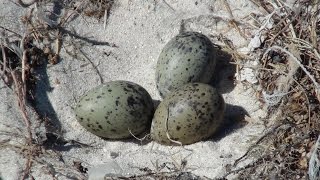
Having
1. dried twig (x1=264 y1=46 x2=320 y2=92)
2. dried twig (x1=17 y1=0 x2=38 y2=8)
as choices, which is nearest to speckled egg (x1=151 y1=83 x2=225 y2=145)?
dried twig (x1=264 y1=46 x2=320 y2=92)

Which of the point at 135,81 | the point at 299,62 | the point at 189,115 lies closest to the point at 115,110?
the point at 189,115

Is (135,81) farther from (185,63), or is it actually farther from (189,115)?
(189,115)

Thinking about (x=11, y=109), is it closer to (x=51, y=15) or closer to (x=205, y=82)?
(x=51, y=15)

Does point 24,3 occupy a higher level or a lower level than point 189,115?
higher

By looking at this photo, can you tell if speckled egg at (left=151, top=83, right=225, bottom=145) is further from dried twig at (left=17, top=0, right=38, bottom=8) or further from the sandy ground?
dried twig at (left=17, top=0, right=38, bottom=8)

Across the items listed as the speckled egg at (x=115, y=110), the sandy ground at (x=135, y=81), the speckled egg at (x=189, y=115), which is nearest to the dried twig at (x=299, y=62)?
the sandy ground at (x=135, y=81)

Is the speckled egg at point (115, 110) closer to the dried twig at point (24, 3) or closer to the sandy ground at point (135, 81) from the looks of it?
the sandy ground at point (135, 81)

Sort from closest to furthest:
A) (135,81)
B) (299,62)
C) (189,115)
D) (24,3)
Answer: (189,115) < (299,62) < (135,81) < (24,3)
